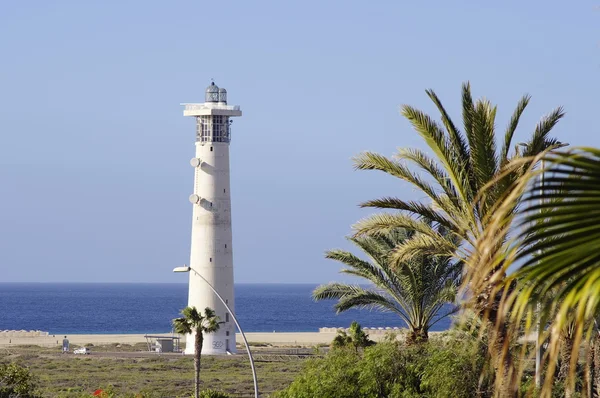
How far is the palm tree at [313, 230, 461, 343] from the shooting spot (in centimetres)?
2727

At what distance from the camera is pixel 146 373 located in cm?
5938

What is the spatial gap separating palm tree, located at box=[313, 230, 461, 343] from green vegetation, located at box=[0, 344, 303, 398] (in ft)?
60.1

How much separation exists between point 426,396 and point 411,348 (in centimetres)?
183

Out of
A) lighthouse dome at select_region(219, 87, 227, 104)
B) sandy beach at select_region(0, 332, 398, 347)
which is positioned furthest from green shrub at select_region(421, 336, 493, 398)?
sandy beach at select_region(0, 332, 398, 347)

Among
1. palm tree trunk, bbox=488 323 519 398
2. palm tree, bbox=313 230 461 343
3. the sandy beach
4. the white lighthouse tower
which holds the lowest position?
palm tree trunk, bbox=488 323 519 398

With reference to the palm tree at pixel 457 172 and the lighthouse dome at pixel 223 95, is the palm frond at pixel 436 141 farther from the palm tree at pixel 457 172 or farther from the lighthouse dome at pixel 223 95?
the lighthouse dome at pixel 223 95

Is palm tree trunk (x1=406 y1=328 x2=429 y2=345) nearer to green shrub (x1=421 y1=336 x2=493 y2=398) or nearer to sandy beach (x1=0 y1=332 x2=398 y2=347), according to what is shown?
green shrub (x1=421 y1=336 x2=493 y2=398)

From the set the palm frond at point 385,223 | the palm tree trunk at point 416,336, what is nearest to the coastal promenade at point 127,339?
the palm tree trunk at point 416,336

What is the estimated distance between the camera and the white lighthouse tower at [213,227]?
212 feet

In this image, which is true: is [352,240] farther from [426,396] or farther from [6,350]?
[6,350]

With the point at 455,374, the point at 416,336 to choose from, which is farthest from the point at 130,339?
the point at 455,374

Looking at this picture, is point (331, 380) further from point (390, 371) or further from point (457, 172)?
point (457, 172)

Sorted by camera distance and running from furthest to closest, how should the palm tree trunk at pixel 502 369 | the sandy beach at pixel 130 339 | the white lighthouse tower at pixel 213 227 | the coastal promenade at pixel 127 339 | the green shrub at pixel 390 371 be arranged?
the coastal promenade at pixel 127 339 < the sandy beach at pixel 130 339 < the white lighthouse tower at pixel 213 227 < the green shrub at pixel 390 371 < the palm tree trunk at pixel 502 369

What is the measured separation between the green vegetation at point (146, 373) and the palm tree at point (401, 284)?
18325mm
